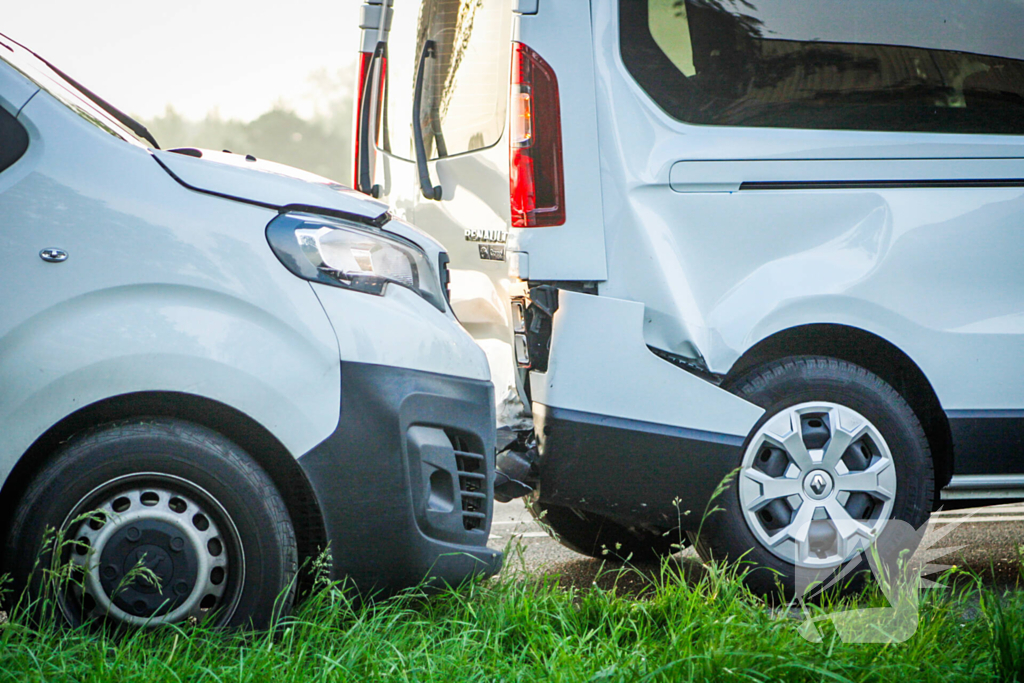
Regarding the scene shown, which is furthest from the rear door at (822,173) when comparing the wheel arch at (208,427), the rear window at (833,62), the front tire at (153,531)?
the front tire at (153,531)

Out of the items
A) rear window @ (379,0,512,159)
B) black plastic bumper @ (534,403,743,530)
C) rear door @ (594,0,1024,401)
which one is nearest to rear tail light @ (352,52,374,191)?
rear window @ (379,0,512,159)

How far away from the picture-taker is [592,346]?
293 centimetres

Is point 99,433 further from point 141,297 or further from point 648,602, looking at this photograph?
point 648,602

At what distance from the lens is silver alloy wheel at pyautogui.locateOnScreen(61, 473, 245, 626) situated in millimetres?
2219

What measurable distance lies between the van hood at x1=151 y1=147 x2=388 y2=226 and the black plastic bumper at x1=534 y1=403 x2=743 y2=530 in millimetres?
855

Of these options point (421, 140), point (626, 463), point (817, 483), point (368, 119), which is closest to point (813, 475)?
point (817, 483)

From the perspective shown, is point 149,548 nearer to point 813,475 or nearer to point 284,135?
point 813,475

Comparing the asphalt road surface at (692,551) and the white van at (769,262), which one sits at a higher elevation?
Result: the white van at (769,262)

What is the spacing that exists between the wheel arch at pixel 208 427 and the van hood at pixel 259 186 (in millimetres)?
514

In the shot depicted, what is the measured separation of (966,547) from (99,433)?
3499 mm

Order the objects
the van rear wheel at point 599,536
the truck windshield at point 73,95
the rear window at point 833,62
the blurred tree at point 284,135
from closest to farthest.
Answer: the truck windshield at point 73,95, the rear window at point 833,62, the van rear wheel at point 599,536, the blurred tree at point 284,135

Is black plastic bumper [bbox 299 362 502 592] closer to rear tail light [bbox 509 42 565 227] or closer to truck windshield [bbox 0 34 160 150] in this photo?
rear tail light [bbox 509 42 565 227]

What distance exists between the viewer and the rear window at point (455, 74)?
3430mm

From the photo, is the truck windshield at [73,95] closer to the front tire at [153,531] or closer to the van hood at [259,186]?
the van hood at [259,186]
